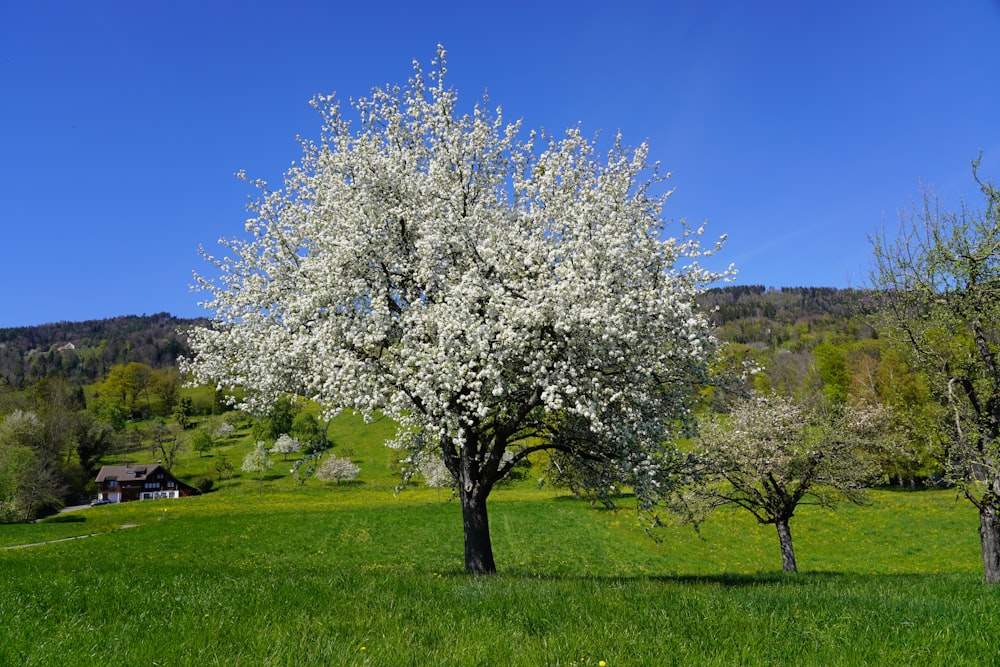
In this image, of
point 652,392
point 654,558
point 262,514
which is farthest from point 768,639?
point 262,514

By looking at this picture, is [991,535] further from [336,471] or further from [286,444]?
[286,444]

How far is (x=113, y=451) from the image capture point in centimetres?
12088

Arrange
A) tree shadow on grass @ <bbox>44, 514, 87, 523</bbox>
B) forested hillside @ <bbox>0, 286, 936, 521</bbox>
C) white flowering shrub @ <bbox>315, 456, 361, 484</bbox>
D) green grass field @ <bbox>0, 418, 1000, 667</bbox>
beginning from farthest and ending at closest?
white flowering shrub @ <bbox>315, 456, 361, 484</bbox> < tree shadow on grass @ <bbox>44, 514, 87, 523</bbox> < forested hillside @ <bbox>0, 286, 936, 521</bbox> < green grass field @ <bbox>0, 418, 1000, 667</bbox>

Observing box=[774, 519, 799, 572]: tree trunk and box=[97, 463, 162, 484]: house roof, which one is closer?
box=[774, 519, 799, 572]: tree trunk

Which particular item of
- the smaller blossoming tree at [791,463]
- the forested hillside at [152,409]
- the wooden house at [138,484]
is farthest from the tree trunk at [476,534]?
the wooden house at [138,484]

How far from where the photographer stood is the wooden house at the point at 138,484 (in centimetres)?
9912

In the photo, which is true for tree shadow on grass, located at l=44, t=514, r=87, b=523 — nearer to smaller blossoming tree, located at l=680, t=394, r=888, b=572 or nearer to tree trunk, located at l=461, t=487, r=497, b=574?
tree trunk, located at l=461, t=487, r=497, b=574

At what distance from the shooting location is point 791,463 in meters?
27.4

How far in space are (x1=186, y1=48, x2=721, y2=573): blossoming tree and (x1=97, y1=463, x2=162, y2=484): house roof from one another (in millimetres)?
103264

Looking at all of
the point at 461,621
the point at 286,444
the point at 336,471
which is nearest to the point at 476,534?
the point at 461,621

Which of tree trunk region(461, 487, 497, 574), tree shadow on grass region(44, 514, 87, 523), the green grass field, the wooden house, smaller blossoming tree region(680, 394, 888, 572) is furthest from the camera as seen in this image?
the wooden house

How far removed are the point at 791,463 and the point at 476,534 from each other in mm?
18633

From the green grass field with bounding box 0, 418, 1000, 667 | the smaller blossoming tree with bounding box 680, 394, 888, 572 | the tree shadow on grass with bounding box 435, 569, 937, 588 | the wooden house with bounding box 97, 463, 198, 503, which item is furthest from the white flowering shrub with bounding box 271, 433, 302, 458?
the tree shadow on grass with bounding box 435, 569, 937, 588

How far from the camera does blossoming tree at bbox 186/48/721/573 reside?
39.2ft
